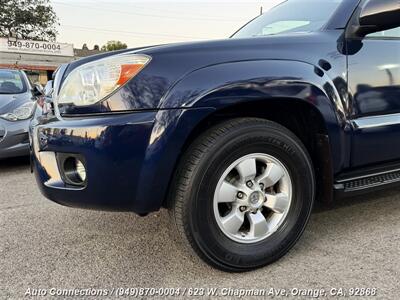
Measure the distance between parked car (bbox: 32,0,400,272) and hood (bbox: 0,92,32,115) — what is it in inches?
116

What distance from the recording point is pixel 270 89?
7.08 feet

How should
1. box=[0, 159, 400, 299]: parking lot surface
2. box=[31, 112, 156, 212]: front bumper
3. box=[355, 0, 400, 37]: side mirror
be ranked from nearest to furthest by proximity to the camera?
1. box=[31, 112, 156, 212]: front bumper
2. box=[0, 159, 400, 299]: parking lot surface
3. box=[355, 0, 400, 37]: side mirror

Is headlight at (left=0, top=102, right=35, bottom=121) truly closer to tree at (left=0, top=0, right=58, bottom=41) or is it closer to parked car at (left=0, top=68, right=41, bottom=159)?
parked car at (left=0, top=68, right=41, bottom=159)

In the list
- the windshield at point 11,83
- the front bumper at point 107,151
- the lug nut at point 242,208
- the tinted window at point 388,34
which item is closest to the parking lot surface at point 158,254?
the lug nut at point 242,208

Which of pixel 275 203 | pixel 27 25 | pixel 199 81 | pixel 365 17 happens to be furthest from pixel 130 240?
pixel 27 25

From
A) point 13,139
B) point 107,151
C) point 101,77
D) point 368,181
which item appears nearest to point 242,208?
point 107,151

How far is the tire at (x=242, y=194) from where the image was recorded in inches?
81.4

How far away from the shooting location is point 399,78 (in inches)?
101

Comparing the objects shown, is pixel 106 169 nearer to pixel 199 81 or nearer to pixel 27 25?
pixel 199 81

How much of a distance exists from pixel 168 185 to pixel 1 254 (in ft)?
4.16

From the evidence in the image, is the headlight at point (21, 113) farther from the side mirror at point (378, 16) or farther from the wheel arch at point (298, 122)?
the side mirror at point (378, 16)

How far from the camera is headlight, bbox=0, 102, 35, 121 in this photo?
492cm

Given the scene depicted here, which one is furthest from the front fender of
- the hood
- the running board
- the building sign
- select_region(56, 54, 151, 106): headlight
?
the building sign

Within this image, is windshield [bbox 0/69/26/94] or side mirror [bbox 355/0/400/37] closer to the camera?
side mirror [bbox 355/0/400/37]
